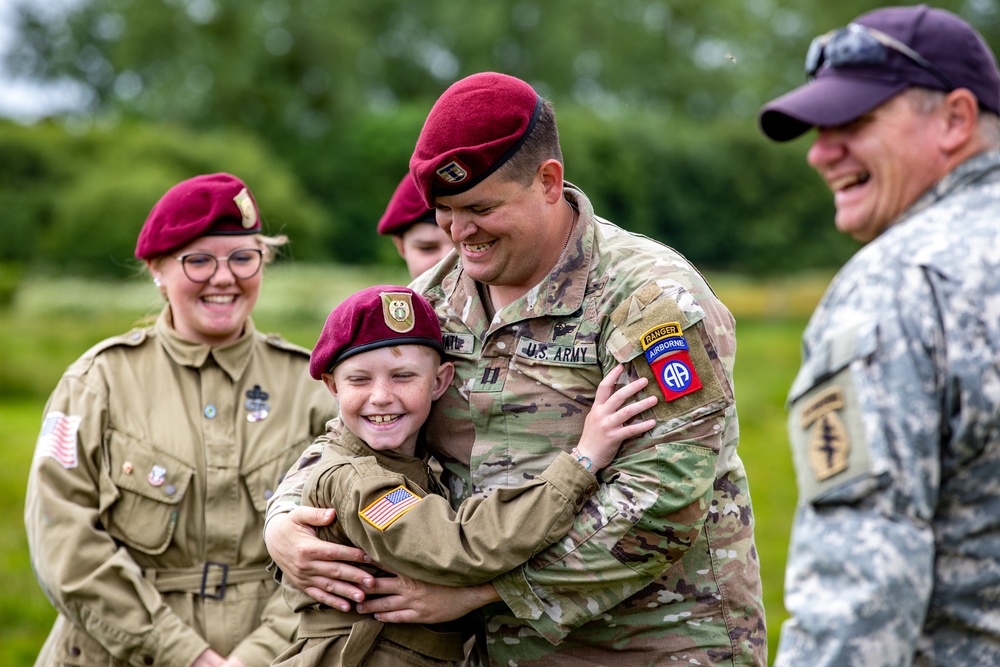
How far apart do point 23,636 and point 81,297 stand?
10.4m

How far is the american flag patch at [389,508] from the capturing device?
314cm

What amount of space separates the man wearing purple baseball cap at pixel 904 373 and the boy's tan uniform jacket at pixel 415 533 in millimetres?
844

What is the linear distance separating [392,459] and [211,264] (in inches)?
51.3

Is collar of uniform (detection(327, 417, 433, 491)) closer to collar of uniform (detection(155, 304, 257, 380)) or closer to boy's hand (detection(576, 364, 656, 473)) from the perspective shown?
boy's hand (detection(576, 364, 656, 473))

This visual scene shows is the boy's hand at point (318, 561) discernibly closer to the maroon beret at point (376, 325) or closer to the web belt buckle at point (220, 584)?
the maroon beret at point (376, 325)

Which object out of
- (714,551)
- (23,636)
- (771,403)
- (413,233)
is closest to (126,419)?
(413,233)

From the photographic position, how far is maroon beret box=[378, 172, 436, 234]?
16.3 feet

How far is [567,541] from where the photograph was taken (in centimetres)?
306

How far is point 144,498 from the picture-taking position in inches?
162

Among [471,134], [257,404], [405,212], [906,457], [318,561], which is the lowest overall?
[318,561]

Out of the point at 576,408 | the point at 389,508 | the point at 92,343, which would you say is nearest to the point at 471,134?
the point at 576,408

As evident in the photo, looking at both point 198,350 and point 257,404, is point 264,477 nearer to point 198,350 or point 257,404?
point 257,404

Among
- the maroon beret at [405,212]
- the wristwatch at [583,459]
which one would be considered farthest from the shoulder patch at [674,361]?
the maroon beret at [405,212]

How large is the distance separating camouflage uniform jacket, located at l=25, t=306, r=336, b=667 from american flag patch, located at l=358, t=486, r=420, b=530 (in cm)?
112
